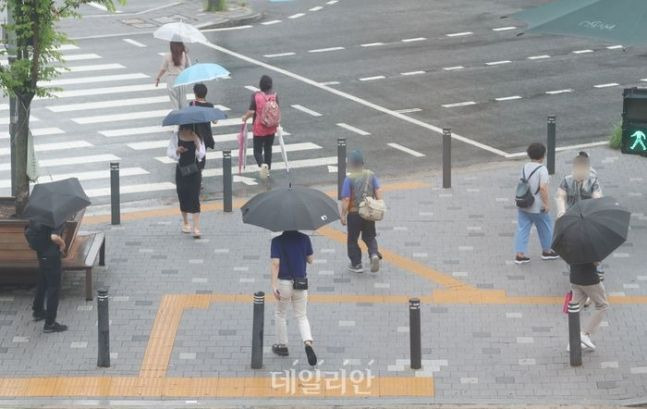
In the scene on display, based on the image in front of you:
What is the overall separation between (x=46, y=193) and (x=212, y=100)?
11.5m

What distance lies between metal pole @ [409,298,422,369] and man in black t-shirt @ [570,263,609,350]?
1699 millimetres

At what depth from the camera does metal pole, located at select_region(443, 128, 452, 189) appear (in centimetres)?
2114

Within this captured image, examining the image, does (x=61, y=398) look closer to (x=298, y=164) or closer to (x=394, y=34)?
(x=298, y=164)

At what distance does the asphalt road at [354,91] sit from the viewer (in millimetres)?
23547

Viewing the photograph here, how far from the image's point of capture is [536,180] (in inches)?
690

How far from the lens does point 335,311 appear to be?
54.6 ft

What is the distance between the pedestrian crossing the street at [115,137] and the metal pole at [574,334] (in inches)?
334

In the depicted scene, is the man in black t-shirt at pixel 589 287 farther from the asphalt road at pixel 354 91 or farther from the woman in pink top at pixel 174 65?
the woman in pink top at pixel 174 65

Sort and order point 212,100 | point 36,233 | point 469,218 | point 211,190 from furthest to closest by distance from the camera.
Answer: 1. point 212,100
2. point 211,190
3. point 469,218
4. point 36,233

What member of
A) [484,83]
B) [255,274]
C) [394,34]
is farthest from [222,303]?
[394,34]

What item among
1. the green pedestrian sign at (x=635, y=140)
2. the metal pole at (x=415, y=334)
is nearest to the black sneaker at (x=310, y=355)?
the metal pole at (x=415, y=334)

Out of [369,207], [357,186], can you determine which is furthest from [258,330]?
[357,186]

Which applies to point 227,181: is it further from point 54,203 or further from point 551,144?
point 551,144

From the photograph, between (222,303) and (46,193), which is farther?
(222,303)
